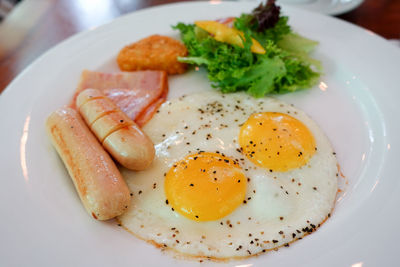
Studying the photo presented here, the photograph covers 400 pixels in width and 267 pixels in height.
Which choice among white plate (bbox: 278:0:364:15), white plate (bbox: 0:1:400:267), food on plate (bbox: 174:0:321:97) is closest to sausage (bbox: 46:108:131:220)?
white plate (bbox: 0:1:400:267)

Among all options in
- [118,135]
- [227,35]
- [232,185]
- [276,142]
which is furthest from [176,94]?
[232,185]

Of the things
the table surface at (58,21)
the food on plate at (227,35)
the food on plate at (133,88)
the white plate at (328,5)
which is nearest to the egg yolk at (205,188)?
the food on plate at (133,88)

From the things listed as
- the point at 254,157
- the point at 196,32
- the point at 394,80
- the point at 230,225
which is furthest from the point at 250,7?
the point at 230,225

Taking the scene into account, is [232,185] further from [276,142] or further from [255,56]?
[255,56]

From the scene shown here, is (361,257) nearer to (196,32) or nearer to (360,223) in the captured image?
(360,223)

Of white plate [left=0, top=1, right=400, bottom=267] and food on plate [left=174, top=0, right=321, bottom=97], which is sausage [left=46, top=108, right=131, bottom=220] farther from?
food on plate [left=174, top=0, right=321, bottom=97]

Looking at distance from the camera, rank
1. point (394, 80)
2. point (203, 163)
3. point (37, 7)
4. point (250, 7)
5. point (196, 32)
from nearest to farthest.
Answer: point (203, 163)
point (394, 80)
point (196, 32)
point (250, 7)
point (37, 7)
